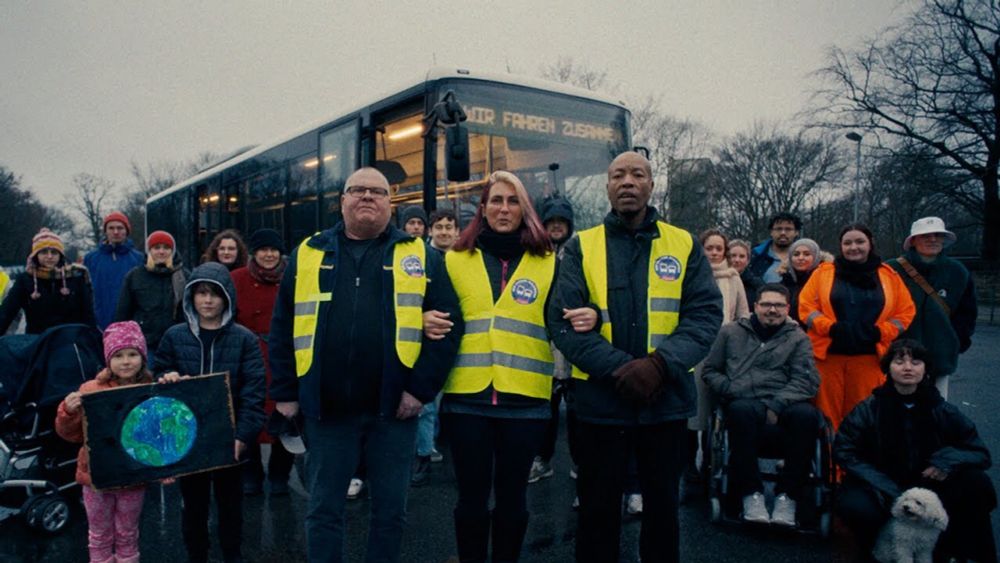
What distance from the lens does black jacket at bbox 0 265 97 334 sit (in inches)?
201

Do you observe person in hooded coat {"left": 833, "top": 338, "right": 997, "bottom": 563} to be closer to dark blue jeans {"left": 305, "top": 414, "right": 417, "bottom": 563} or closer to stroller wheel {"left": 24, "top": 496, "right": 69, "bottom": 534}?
dark blue jeans {"left": 305, "top": 414, "right": 417, "bottom": 563}

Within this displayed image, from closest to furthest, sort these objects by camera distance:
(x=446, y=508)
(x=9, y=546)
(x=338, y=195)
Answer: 1. (x=9, y=546)
2. (x=446, y=508)
3. (x=338, y=195)

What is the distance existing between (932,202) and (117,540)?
3538 centimetres

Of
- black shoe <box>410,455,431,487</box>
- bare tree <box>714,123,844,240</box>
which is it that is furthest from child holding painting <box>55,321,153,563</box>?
bare tree <box>714,123,844,240</box>

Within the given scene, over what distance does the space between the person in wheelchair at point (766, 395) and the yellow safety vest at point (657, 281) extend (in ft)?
5.74

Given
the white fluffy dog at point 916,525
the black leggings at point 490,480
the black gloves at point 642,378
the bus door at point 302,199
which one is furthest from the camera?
the bus door at point 302,199

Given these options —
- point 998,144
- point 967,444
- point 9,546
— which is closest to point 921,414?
point 967,444

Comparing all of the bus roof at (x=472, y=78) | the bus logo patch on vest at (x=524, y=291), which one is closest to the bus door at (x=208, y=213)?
the bus roof at (x=472, y=78)

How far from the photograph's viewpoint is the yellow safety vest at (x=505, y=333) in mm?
2910

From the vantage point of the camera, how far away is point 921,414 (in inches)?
145

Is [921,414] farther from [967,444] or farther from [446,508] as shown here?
[446,508]

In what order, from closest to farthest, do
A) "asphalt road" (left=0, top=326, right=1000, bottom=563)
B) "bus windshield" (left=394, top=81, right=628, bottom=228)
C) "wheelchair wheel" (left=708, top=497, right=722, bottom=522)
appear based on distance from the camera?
1. "asphalt road" (left=0, top=326, right=1000, bottom=563)
2. "wheelchair wheel" (left=708, top=497, right=722, bottom=522)
3. "bus windshield" (left=394, top=81, right=628, bottom=228)

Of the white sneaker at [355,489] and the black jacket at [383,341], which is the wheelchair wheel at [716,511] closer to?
the black jacket at [383,341]

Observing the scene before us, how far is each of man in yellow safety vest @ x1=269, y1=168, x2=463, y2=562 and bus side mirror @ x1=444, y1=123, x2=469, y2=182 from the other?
283cm
